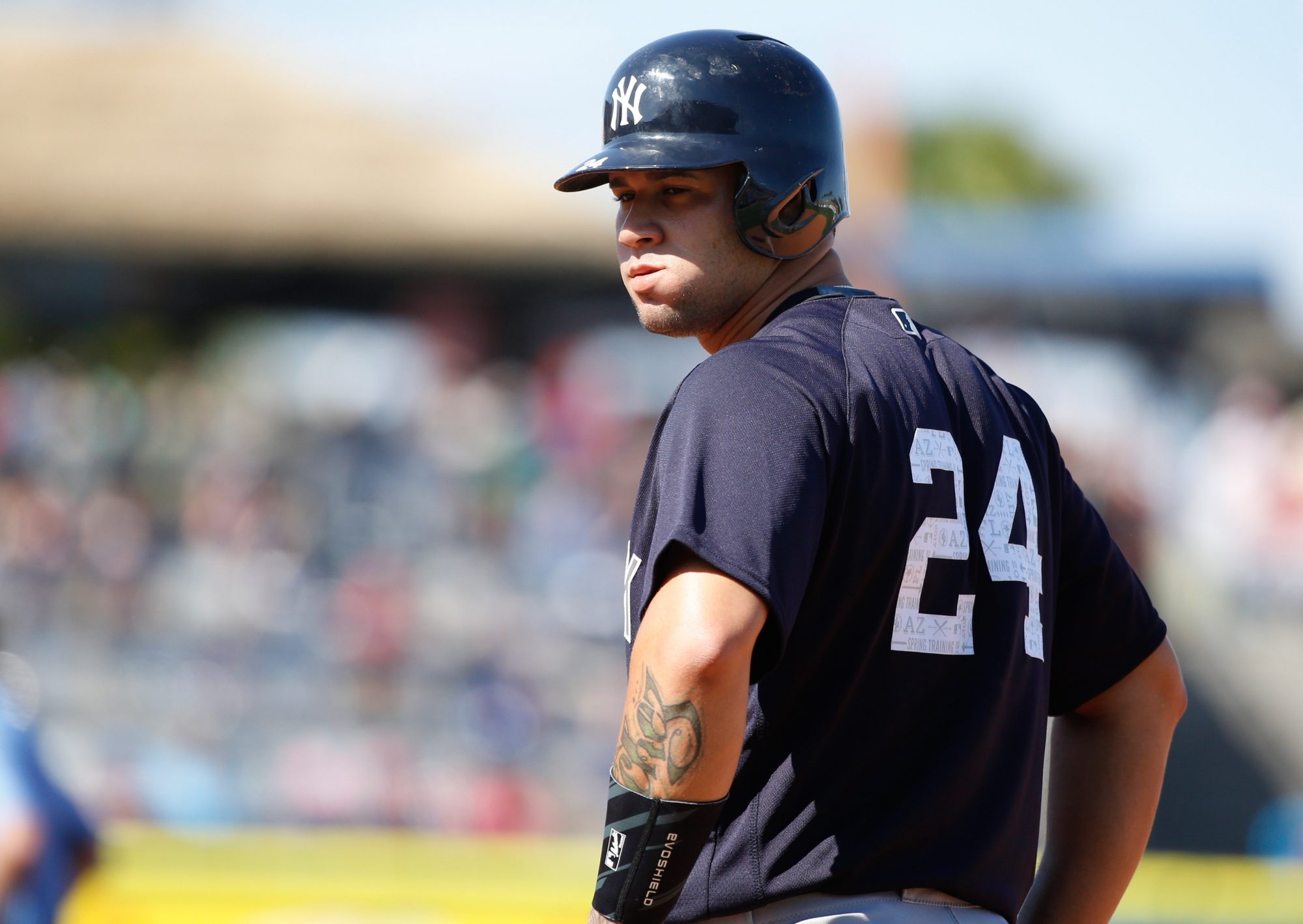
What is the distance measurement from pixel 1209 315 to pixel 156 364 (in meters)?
10.8

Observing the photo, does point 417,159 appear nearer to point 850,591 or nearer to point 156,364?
point 156,364

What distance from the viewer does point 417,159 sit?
1510 centimetres

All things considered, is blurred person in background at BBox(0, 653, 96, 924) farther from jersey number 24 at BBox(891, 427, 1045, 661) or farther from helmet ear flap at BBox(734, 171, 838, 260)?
jersey number 24 at BBox(891, 427, 1045, 661)

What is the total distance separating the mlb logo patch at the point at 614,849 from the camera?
168 centimetres

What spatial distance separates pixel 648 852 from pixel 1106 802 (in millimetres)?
985

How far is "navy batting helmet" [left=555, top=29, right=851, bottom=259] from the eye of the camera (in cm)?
202

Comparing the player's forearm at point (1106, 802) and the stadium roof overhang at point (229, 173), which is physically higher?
the stadium roof overhang at point (229, 173)

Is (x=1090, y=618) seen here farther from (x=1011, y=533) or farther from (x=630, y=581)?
(x=630, y=581)

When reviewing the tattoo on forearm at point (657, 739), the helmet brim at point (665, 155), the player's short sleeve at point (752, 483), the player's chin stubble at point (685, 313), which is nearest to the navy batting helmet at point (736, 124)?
the helmet brim at point (665, 155)

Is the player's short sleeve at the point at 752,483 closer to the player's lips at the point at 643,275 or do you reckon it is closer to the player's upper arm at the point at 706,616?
the player's upper arm at the point at 706,616

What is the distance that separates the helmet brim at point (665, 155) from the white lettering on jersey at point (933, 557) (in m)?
0.51

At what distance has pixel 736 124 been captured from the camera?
80.0 inches

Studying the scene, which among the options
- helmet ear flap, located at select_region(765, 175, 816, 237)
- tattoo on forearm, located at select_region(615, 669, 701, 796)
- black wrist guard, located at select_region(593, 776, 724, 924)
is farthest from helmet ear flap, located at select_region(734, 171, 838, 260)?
black wrist guard, located at select_region(593, 776, 724, 924)

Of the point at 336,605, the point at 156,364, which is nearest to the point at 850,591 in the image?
the point at 336,605
